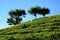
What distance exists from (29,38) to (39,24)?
12.4 m

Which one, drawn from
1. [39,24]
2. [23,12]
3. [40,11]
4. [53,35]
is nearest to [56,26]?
[39,24]

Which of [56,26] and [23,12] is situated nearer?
[56,26]

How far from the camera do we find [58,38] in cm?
2517

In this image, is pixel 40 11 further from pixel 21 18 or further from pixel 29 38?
pixel 29 38

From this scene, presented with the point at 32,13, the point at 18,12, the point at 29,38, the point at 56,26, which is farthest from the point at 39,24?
the point at 18,12

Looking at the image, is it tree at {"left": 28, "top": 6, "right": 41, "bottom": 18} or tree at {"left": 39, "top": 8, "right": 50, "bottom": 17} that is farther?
tree at {"left": 39, "top": 8, "right": 50, "bottom": 17}

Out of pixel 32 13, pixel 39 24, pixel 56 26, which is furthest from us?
pixel 32 13

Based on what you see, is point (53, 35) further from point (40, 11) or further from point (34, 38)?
point (40, 11)

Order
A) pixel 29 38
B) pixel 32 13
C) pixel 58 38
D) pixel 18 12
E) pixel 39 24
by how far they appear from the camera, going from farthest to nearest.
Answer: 1. pixel 18 12
2. pixel 32 13
3. pixel 39 24
4. pixel 29 38
5. pixel 58 38

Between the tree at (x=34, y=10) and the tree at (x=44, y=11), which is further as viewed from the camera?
the tree at (x=44, y=11)

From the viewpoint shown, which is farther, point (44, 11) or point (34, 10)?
point (44, 11)

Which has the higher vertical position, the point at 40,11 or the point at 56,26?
the point at 40,11

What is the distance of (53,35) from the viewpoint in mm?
26562

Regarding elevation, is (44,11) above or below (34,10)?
below
